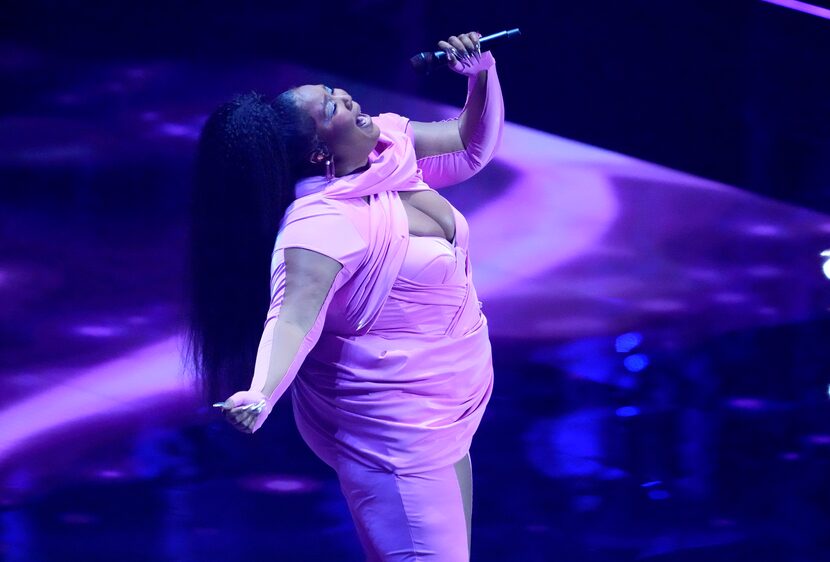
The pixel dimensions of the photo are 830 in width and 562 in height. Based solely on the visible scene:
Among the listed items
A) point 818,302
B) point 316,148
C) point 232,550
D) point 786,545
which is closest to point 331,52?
point 316,148

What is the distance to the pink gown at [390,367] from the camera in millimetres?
1771

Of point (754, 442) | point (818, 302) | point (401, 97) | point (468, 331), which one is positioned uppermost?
point (401, 97)

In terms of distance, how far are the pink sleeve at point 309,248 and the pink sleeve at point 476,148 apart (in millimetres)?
389

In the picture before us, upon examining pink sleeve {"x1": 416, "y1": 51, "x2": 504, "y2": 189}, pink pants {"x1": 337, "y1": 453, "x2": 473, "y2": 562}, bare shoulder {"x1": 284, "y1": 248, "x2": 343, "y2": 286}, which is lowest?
pink pants {"x1": 337, "y1": 453, "x2": 473, "y2": 562}

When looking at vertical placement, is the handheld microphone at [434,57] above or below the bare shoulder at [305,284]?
above

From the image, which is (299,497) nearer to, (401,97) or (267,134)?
(401,97)

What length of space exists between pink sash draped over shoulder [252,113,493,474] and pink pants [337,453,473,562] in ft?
0.09

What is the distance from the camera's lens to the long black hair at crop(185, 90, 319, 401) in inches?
68.6

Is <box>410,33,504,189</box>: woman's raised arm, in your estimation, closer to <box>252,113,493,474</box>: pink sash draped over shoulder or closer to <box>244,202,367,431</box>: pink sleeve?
<box>252,113,493,474</box>: pink sash draped over shoulder

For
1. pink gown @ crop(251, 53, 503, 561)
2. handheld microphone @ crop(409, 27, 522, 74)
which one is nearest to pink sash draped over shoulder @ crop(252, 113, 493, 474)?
pink gown @ crop(251, 53, 503, 561)

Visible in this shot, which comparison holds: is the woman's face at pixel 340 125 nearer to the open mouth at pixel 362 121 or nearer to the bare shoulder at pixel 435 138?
the open mouth at pixel 362 121

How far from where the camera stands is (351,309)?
179 cm

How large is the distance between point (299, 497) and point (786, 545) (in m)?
1.42

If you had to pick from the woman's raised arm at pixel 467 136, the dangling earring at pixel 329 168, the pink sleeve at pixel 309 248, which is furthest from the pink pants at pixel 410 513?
the woman's raised arm at pixel 467 136
